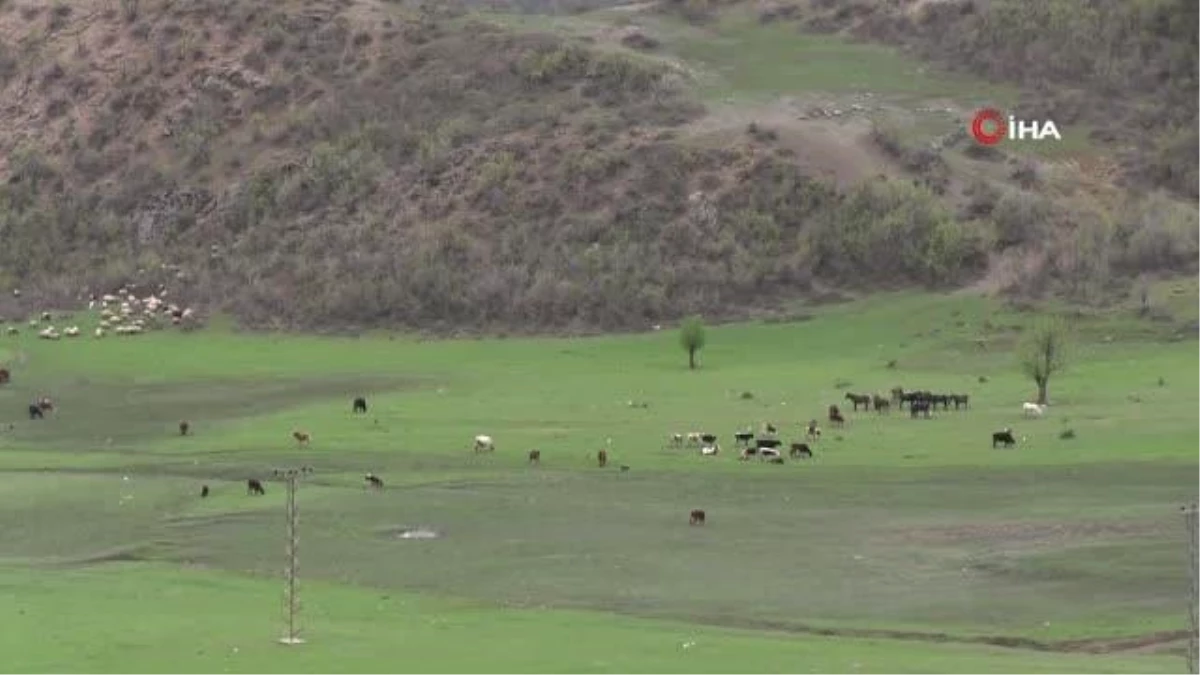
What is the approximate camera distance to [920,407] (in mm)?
60469

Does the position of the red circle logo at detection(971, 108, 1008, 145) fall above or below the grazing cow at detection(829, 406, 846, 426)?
above

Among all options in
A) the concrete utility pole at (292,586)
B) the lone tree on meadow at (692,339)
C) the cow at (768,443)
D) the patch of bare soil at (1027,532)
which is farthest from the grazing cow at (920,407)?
the concrete utility pole at (292,586)

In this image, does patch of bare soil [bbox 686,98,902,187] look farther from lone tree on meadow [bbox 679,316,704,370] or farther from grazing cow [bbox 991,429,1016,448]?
grazing cow [bbox 991,429,1016,448]

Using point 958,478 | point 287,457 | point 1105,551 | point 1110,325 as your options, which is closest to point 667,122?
point 1110,325

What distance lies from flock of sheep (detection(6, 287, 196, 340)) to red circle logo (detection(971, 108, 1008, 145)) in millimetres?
34492

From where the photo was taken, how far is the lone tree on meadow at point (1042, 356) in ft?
205

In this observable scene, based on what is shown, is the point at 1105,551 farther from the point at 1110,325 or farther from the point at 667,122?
Answer: the point at 667,122

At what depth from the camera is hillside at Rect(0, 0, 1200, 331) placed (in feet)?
302

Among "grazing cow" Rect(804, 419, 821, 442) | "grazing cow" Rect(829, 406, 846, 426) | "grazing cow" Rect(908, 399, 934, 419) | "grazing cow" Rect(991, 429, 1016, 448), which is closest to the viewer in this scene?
"grazing cow" Rect(991, 429, 1016, 448)

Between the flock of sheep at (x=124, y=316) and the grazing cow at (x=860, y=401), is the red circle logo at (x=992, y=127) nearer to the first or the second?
the flock of sheep at (x=124, y=316)

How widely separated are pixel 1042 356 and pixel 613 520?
21665 millimetres

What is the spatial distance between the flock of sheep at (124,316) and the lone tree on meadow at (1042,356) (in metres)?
40.3

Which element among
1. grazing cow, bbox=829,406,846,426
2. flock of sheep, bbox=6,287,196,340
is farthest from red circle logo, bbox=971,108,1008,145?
grazing cow, bbox=829,406,846,426

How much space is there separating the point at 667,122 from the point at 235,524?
→ 6188 cm
